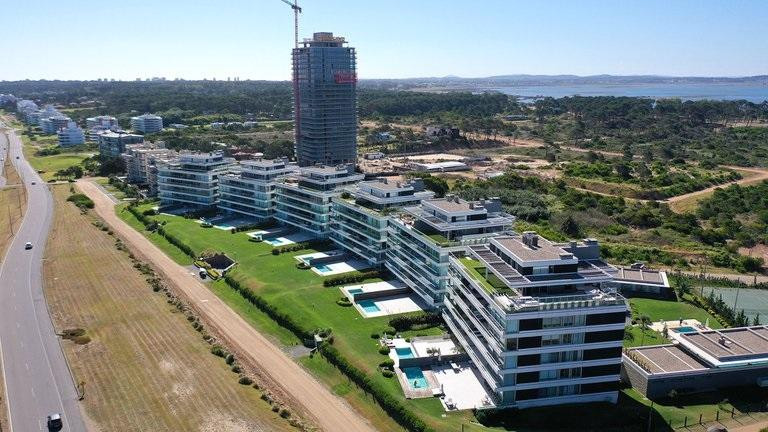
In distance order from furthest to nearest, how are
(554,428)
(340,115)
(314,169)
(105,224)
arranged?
1. (340,115)
2. (105,224)
3. (314,169)
4. (554,428)

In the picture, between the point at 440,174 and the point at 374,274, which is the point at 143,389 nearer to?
the point at 374,274

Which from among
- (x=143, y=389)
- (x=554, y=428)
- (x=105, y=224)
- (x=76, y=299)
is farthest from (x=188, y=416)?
(x=105, y=224)

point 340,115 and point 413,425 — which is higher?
point 340,115

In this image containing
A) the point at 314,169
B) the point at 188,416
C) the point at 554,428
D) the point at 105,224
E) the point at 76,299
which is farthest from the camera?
the point at 105,224

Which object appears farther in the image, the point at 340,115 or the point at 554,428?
the point at 340,115

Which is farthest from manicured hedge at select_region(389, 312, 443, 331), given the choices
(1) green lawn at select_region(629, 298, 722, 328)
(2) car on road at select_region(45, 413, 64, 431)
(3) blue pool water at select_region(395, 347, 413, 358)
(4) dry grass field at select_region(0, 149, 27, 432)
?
(4) dry grass field at select_region(0, 149, 27, 432)

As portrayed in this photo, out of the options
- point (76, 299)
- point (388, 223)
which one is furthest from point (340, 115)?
point (76, 299)

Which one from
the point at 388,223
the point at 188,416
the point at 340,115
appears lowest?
the point at 188,416

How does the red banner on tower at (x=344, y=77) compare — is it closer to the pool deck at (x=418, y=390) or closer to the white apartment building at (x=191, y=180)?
the white apartment building at (x=191, y=180)
